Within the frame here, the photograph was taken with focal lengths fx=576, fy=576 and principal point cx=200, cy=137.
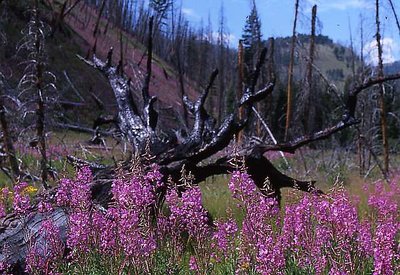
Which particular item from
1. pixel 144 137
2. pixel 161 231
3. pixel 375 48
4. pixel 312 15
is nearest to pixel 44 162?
pixel 144 137

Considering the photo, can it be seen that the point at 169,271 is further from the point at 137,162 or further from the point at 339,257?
the point at 339,257

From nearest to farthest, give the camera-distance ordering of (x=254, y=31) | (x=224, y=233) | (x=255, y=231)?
(x=255, y=231), (x=224, y=233), (x=254, y=31)

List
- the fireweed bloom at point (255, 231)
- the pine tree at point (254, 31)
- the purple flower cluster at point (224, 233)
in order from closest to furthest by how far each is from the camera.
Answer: the fireweed bloom at point (255, 231) → the purple flower cluster at point (224, 233) → the pine tree at point (254, 31)

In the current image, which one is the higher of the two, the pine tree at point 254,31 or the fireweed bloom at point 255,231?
the pine tree at point 254,31

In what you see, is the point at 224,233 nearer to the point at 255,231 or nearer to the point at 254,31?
the point at 255,231

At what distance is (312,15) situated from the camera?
803 inches

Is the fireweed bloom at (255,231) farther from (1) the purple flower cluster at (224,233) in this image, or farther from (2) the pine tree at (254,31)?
(2) the pine tree at (254,31)

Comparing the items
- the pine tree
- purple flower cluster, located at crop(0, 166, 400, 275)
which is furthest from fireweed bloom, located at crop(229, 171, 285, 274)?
the pine tree

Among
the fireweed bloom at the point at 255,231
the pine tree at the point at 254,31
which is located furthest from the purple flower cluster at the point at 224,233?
the pine tree at the point at 254,31

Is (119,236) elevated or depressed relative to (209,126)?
depressed

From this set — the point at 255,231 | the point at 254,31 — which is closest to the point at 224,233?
the point at 255,231

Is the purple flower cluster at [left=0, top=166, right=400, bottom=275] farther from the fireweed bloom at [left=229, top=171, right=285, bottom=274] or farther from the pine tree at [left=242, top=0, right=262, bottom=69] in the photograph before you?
the pine tree at [left=242, top=0, right=262, bottom=69]

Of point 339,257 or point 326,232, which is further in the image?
point 326,232

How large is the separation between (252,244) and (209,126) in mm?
4753
